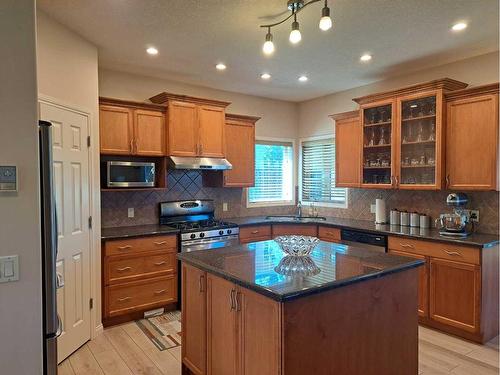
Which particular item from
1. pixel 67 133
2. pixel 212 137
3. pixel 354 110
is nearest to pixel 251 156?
pixel 212 137

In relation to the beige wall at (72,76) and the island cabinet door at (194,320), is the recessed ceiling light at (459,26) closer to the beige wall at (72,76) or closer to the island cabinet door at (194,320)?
the island cabinet door at (194,320)

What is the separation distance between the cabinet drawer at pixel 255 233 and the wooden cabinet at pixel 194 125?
1039 millimetres

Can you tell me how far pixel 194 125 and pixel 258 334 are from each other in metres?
3.01

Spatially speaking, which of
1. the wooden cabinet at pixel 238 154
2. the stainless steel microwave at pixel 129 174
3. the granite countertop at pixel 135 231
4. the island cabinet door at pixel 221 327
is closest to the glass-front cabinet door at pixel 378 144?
the wooden cabinet at pixel 238 154

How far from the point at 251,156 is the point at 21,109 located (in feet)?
12.0

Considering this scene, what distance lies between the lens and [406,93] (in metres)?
3.99

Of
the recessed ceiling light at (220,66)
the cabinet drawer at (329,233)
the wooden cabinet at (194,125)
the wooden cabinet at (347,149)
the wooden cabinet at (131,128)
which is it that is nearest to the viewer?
the wooden cabinet at (131,128)

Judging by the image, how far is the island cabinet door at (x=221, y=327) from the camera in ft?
6.89

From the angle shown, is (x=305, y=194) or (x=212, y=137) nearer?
(x=212, y=137)

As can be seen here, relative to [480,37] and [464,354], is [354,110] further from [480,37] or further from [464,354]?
[464,354]

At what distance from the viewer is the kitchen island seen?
1.82 metres

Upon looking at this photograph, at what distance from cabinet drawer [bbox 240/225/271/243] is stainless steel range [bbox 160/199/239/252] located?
0.12 m

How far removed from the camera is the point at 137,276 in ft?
12.3

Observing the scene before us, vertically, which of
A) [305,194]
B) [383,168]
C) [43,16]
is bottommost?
[305,194]
